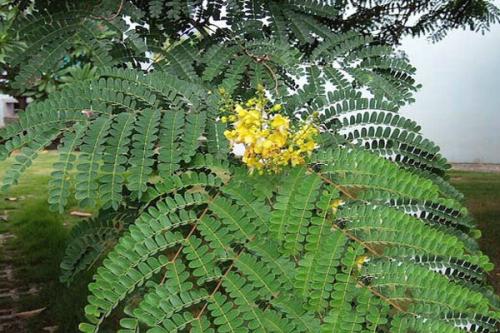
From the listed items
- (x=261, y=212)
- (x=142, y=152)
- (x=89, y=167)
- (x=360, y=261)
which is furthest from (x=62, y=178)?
(x=360, y=261)

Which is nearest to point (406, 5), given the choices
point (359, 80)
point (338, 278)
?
point (359, 80)

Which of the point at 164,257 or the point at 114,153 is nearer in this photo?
the point at 164,257

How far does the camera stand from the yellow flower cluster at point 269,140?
123 cm

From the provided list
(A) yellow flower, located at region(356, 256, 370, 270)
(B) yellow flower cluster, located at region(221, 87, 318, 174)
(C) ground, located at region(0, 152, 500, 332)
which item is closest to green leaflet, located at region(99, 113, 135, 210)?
(B) yellow flower cluster, located at region(221, 87, 318, 174)

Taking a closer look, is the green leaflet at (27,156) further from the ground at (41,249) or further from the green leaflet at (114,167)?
the ground at (41,249)

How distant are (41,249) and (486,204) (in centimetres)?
440

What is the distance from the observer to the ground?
11.5 feet

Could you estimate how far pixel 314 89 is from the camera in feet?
5.81

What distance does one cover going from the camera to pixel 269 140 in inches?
48.4

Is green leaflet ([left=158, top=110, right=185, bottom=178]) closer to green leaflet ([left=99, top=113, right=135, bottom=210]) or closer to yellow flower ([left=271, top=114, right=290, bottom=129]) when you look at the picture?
green leaflet ([left=99, top=113, right=135, bottom=210])

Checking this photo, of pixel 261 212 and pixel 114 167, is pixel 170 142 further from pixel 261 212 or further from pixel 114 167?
pixel 261 212

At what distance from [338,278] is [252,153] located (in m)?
0.34

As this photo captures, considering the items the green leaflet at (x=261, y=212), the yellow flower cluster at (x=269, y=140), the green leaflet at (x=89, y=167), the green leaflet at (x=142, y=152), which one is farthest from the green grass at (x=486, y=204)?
the green leaflet at (x=89, y=167)

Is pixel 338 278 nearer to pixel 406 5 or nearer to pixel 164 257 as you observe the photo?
pixel 164 257
